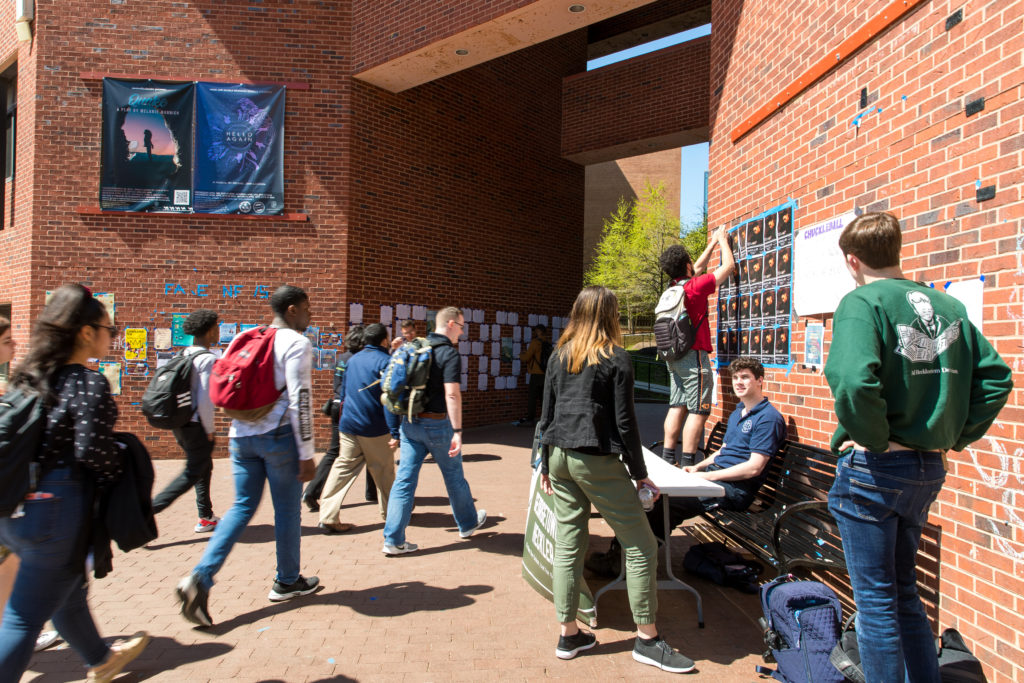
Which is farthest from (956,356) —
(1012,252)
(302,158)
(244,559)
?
(302,158)

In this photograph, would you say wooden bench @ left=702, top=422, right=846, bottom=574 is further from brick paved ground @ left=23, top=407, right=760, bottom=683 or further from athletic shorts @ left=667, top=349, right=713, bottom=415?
athletic shorts @ left=667, top=349, right=713, bottom=415

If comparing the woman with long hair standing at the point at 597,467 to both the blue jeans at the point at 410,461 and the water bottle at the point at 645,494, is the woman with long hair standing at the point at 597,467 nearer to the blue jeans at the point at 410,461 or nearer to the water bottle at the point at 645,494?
the water bottle at the point at 645,494

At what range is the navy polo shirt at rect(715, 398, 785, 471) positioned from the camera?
4484 mm

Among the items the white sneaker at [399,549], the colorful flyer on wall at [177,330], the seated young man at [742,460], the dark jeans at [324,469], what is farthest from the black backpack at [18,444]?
the colorful flyer on wall at [177,330]

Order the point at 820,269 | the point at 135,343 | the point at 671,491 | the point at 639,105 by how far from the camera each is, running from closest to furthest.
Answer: the point at 671,491
the point at 820,269
the point at 135,343
the point at 639,105

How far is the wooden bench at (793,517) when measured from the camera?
3709mm

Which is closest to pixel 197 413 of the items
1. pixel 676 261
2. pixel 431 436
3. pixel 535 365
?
pixel 431 436

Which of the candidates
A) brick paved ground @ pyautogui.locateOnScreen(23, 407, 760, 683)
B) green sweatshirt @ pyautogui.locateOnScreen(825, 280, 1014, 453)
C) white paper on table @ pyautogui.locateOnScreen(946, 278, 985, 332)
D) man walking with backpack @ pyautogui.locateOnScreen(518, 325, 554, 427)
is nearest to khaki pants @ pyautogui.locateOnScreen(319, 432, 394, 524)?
brick paved ground @ pyautogui.locateOnScreen(23, 407, 760, 683)

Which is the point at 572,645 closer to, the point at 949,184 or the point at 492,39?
the point at 949,184

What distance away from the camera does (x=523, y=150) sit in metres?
13.0

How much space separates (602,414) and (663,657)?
1.33 meters

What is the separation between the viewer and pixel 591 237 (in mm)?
36562

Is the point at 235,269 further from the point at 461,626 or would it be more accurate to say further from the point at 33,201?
the point at 461,626

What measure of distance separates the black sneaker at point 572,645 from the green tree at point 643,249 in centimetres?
2374
